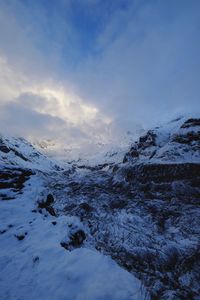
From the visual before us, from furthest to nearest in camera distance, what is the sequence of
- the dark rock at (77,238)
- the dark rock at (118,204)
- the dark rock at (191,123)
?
the dark rock at (191,123)
the dark rock at (118,204)
the dark rock at (77,238)

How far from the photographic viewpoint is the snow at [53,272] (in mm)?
5535

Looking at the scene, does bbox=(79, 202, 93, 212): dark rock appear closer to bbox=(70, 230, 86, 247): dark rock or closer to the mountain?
the mountain

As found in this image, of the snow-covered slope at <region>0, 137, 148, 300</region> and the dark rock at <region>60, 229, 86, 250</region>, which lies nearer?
the snow-covered slope at <region>0, 137, 148, 300</region>

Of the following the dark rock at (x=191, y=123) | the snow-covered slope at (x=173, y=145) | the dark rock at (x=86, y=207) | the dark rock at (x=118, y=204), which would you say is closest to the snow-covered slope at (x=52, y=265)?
the dark rock at (x=86, y=207)

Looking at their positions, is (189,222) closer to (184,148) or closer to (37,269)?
(37,269)

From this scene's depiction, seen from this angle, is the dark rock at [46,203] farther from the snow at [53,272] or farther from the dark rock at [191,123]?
the dark rock at [191,123]

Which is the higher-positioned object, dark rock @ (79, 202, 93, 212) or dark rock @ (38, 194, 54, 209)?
dark rock @ (38, 194, 54, 209)

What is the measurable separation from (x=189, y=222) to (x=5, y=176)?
16.0m

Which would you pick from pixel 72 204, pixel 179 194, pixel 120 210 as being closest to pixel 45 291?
pixel 120 210

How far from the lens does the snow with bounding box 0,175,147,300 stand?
18.2 ft

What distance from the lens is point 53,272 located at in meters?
6.36

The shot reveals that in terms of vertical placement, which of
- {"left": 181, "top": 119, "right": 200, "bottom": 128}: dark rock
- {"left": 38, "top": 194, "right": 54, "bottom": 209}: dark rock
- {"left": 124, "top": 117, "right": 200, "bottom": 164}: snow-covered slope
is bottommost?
{"left": 38, "top": 194, "right": 54, "bottom": 209}: dark rock

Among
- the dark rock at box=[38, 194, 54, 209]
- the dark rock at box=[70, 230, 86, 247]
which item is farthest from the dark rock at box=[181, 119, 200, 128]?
the dark rock at box=[70, 230, 86, 247]

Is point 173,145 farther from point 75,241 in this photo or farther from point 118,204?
point 75,241
